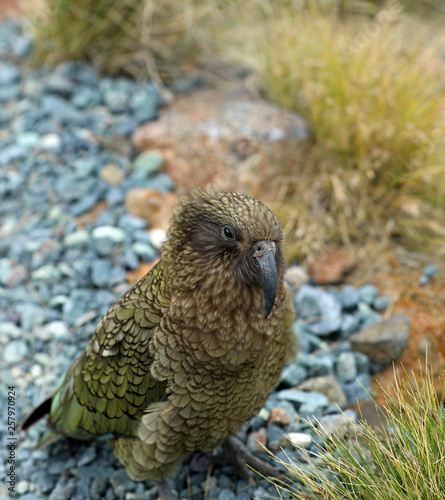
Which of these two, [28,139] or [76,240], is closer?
[76,240]

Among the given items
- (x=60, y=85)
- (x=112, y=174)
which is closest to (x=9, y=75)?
(x=60, y=85)

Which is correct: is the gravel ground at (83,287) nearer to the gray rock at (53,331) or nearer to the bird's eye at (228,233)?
the gray rock at (53,331)

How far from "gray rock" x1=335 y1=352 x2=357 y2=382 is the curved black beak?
142 centimetres

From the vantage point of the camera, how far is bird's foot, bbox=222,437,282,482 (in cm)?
286

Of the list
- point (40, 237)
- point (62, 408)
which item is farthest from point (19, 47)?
point (62, 408)

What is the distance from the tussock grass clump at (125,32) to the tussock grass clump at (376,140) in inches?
60.4

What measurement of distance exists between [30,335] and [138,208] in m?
1.27

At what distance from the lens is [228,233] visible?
2.23m

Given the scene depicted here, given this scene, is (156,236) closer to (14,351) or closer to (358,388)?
(14,351)

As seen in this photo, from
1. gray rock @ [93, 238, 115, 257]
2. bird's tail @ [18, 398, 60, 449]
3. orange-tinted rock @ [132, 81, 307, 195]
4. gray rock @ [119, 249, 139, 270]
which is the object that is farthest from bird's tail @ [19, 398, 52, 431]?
orange-tinted rock @ [132, 81, 307, 195]

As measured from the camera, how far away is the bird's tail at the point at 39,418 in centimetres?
296

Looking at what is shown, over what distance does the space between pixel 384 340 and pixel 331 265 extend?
0.88m

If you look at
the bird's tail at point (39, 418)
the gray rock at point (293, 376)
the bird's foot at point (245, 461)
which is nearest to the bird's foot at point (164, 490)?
the bird's foot at point (245, 461)

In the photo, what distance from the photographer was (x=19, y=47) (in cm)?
596
